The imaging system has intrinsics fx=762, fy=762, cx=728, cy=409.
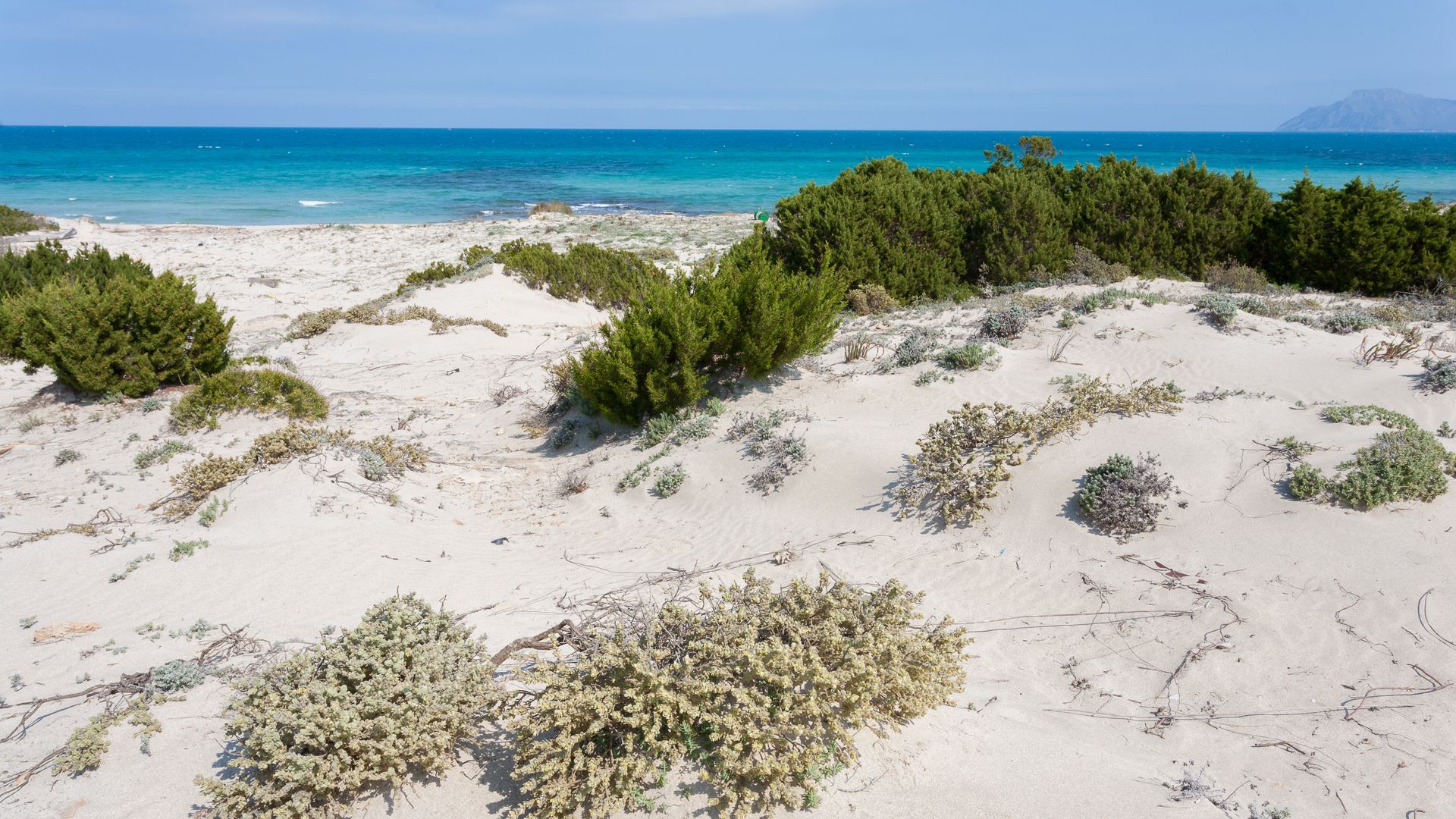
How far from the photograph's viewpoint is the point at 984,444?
639 cm

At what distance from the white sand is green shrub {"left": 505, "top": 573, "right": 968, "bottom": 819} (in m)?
0.21

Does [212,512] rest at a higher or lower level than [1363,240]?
lower

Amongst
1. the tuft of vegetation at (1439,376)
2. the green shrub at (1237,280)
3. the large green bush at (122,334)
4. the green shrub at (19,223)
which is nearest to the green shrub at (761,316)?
the tuft of vegetation at (1439,376)


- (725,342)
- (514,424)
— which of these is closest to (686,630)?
(725,342)

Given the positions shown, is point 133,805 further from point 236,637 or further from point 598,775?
point 598,775

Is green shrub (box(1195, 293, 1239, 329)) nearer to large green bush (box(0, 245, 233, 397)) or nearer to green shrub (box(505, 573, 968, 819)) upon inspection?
green shrub (box(505, 573, 968, 819))

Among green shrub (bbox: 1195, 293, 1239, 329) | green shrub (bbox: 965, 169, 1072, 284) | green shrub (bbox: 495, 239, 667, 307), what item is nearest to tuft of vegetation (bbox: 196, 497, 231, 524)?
green shrub (bbox: 495, 239, 667, 307)

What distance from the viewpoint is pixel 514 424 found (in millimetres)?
9578

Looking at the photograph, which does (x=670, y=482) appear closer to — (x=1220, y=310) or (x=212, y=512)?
(x=212, y=512)

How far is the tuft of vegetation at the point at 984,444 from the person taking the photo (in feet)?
19.6

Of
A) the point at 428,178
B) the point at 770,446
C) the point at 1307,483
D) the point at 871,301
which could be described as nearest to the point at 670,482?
the point at 770,446

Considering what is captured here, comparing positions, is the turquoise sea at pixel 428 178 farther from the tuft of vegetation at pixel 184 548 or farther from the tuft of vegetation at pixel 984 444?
the tuft of vegetation at pixel 184 548

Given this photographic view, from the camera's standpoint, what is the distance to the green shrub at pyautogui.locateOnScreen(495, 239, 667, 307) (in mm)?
15812

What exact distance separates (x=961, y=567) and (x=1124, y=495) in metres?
1.32
